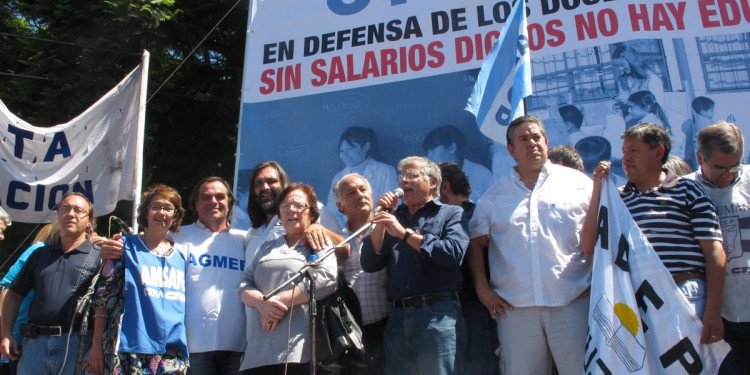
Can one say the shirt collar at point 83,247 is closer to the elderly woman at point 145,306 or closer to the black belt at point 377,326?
the elderly woman at point 145,306

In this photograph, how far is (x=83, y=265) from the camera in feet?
11.4

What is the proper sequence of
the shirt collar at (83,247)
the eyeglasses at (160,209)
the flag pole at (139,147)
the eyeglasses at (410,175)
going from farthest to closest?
the flag pole at (139,147), the shirt collar at (83,247), the eyeglasses at (160,209), the eyeglasses at (410,175)

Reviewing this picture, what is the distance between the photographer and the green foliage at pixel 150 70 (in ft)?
22.7

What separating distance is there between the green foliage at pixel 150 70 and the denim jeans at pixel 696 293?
590 centimetres

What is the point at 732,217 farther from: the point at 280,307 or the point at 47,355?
the point at 47,355

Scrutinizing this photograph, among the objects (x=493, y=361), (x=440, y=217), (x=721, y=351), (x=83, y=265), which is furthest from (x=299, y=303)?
(x=721, y=351)

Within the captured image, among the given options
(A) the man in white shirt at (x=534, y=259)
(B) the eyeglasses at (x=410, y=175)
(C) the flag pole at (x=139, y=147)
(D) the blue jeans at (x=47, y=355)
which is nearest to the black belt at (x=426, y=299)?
(A) the man in white shirt at (x=534, y=259)

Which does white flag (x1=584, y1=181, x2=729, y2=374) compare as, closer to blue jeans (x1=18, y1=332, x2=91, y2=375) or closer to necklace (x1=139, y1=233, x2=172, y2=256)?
necklace (x1=139, y1=233, x2=172, y2=256)

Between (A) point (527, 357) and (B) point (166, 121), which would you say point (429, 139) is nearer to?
(A) point (527, 357)

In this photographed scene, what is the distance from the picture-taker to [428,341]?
2.72 meters

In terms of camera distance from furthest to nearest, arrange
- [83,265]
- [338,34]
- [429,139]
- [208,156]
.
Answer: [208,156] → [338,34] → [429,139] → [83,265]

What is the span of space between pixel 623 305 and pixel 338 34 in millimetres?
3123

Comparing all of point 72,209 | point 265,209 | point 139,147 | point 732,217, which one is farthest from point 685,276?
point 139,147

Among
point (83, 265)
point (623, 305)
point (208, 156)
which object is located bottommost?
point (623, 305)
